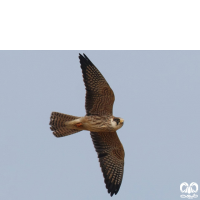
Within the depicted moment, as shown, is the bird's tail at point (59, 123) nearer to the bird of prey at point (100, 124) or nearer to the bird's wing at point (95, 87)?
the bird of prey at point (100, 124)

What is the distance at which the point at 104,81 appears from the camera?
34.8ft

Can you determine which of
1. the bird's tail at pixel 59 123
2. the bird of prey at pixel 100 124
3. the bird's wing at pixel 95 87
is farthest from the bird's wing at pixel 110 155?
the bird's wing at pixel 95 87

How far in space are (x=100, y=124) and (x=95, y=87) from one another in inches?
38.9

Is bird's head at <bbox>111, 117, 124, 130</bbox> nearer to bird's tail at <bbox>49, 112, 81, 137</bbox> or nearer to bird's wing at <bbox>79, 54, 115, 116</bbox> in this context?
bird's wing at <bbox>79, 54, 115, 116</bbox>

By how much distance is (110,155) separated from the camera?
11.6 metres

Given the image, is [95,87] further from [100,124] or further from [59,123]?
[59,123]

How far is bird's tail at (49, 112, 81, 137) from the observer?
11.0m

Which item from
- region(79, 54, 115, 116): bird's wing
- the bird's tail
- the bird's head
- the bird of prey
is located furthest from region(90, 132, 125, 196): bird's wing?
region(79, 54, 115, 116): bird's wing

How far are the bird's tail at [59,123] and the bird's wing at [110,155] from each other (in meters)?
0.87

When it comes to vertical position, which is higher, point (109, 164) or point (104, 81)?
point (104, 81)
